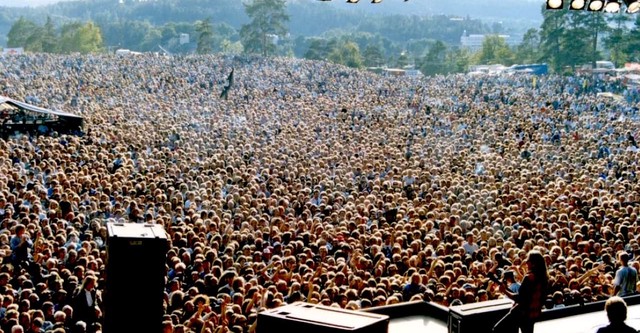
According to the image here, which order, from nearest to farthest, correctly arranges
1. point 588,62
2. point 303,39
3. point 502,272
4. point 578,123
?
point 502,272
point 578,123
point 588,62
point 303,39

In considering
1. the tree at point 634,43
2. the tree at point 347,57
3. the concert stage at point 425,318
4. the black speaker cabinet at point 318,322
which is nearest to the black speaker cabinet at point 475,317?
the concert stage at point 425,318

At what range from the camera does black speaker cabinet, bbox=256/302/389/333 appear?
543cm

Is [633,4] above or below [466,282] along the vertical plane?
above

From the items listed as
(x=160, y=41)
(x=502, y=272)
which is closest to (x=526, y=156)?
(x=502, y=272)

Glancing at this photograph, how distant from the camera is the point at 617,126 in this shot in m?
25.9

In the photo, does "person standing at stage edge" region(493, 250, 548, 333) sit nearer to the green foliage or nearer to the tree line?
the tree line

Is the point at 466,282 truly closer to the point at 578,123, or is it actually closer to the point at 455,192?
the point at 455,192

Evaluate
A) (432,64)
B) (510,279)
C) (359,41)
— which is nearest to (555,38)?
(432,64)

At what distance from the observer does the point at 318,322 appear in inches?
217

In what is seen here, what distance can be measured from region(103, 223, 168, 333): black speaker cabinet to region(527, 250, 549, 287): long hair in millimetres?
2571

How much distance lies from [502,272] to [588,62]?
5787cm

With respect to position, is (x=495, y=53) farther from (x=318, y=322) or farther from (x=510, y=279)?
(x=318, y=322)

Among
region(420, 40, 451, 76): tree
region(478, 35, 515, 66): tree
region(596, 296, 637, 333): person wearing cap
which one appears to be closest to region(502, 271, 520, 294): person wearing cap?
region(596, 296, 637, 333): person wearing cap

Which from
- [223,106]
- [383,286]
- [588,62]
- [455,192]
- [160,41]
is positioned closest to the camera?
[383,286]
